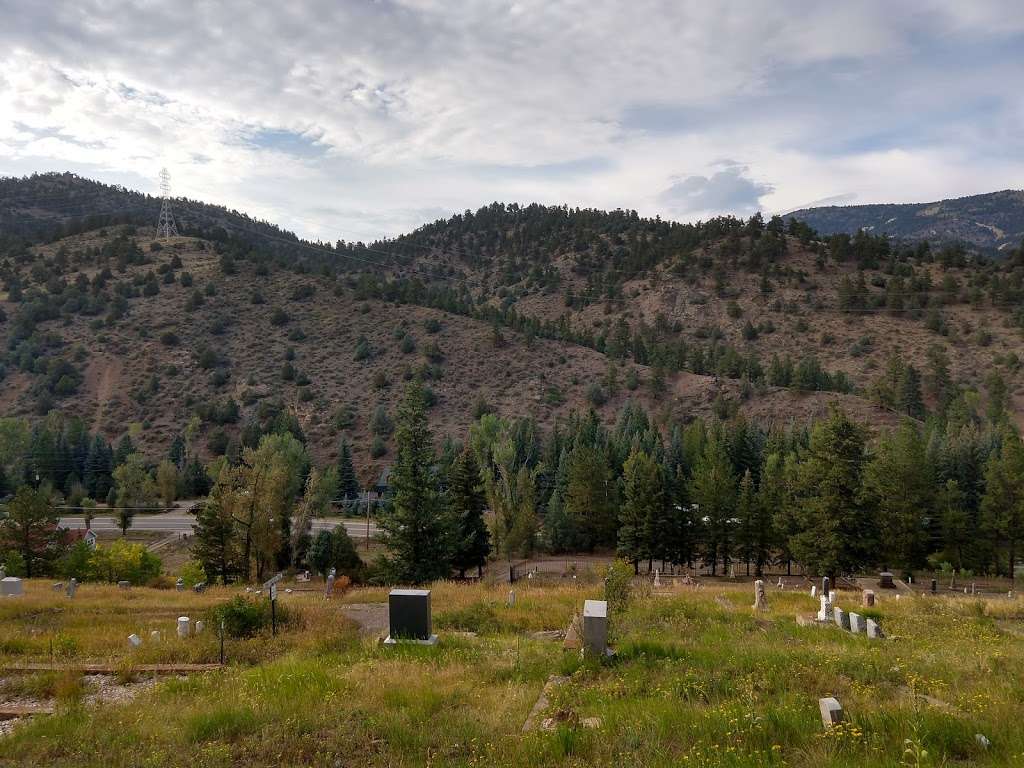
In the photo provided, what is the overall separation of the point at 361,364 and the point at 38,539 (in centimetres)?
4212

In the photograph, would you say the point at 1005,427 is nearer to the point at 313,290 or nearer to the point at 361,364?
the point at 361,364

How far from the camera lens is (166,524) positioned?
4741 centimetres

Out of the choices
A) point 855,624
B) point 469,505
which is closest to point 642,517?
point 469,505

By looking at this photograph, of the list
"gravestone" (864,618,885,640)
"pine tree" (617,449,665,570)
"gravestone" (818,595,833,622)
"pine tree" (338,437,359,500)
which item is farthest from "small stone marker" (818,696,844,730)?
"pine tree" (338,437,359,500)

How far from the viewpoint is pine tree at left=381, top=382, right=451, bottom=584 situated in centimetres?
2723

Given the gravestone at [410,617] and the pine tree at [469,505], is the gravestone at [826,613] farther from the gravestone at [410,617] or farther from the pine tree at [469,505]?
the pine tree at [469,505]

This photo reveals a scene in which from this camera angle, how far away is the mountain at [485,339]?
63.1 metres

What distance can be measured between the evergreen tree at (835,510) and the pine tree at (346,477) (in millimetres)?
35501

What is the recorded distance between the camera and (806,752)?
6.68m

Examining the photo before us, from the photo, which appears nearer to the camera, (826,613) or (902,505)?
(826,613)

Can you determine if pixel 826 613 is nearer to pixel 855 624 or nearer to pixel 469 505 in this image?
pixel 855 624

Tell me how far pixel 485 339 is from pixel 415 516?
165 feet

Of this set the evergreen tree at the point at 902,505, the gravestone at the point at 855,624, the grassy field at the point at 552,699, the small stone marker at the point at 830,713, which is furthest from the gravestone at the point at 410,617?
the evergreen tree at the point at 902,505

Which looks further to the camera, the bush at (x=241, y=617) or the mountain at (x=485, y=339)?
the mountain at (x=485, y=339)
